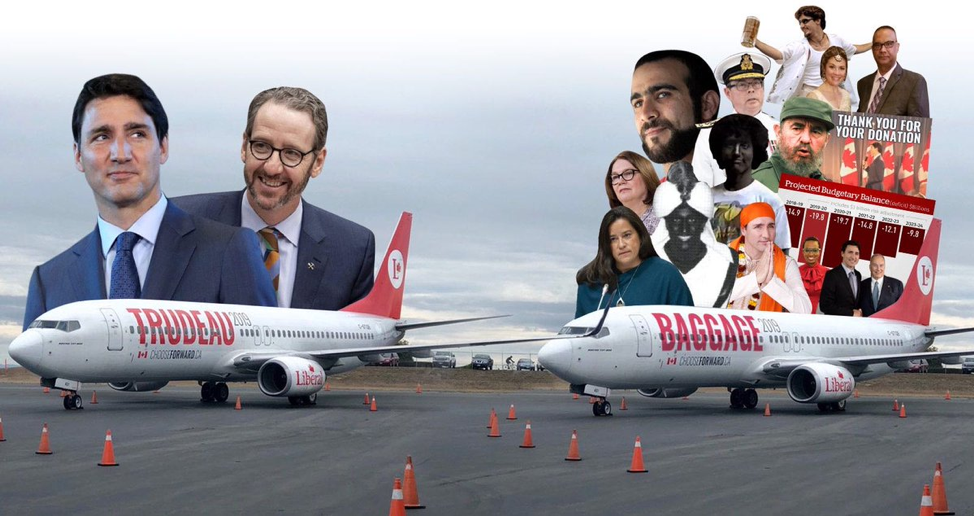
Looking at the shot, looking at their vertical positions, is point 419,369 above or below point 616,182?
below

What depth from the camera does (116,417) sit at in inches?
1352

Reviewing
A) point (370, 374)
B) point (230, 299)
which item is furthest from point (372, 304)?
point (370, 374)

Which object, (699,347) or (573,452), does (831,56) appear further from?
(573,452)

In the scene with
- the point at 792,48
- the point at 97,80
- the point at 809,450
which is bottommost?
the point at 809,450

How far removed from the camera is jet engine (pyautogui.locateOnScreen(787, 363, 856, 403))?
42.6 metres

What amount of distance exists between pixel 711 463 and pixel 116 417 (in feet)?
62.5

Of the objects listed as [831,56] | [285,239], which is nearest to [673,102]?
[831,56]

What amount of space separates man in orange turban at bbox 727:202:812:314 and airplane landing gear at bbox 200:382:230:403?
1563 inches

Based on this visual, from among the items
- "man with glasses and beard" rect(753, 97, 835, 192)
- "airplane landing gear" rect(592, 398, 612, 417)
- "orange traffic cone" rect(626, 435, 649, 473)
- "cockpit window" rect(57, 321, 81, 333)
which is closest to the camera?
"orange traffic cone" rect(626, 435, 649, 473)

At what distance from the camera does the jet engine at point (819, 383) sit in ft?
140

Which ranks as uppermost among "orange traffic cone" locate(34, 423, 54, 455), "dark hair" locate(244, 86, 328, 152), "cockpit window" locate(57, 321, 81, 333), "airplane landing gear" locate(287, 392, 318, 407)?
"dark hair" locate(244, 86, 328, 152)

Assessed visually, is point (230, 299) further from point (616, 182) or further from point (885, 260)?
point (885, 260)

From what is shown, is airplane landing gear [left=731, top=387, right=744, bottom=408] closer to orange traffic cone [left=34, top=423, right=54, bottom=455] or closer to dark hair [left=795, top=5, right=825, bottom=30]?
orange traffic cone [left=34, top=423, right=54, bottom=455]

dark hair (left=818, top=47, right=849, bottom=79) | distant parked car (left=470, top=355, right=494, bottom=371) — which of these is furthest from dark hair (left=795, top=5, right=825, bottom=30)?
distant parked car (left=470, top=355, right=494, bottom=371)
